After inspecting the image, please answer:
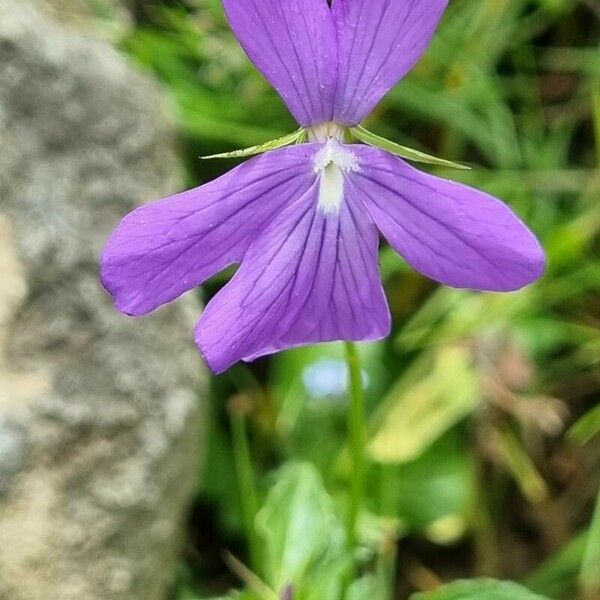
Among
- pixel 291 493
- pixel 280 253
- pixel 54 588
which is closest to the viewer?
pixel 280 253

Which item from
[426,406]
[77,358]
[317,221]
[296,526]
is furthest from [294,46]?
[426,406]

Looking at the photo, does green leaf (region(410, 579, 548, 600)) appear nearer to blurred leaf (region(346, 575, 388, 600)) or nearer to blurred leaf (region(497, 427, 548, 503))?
blurred leaf (region(346, 575, 388, 600))

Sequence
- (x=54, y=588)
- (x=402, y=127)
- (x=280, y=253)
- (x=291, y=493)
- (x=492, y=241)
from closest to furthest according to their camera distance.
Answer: (x=492, y=241) < (x=280, y=253) < (x=54, y=588) < (x=291, y=493) < (x=402, y=127)

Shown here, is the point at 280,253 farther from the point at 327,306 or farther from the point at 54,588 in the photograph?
the point at 54,588

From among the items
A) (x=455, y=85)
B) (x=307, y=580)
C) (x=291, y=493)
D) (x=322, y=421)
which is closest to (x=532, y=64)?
(x=455, y=85)

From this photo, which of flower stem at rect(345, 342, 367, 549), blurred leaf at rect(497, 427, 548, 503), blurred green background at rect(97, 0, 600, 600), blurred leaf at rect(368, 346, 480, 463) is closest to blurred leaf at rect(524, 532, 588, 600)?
blurred green background at rect(97, 0, 600, 600)

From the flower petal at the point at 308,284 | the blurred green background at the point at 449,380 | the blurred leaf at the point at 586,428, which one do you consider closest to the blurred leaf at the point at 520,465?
the blurred green background at the point at 449,380

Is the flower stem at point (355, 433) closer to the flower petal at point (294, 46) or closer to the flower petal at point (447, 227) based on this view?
the flower petal at point (447, 227)
